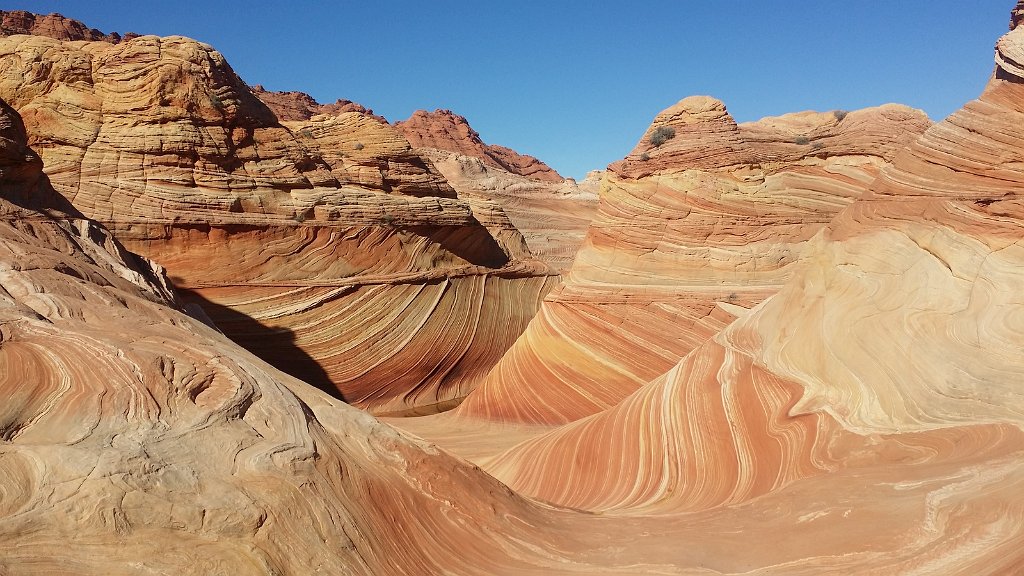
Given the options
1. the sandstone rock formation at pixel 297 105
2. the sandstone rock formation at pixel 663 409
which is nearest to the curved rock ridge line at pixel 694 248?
the sandstone rock formation at pixel 663 409

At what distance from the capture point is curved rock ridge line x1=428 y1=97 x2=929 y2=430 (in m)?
9.45

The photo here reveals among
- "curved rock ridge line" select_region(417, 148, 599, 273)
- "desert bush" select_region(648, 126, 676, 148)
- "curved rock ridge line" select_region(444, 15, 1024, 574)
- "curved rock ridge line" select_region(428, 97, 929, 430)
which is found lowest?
"curved rock ridge line" select_region(444, 15, 1024, 574)

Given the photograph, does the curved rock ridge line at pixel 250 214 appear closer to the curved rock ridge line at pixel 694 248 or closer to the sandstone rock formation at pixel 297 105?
the curved rock ridge line at pixel 694 248

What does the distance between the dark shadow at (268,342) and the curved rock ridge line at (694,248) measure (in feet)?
8.37

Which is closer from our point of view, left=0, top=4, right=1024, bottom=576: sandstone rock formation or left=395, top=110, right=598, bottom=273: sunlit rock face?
left=0, top=4, right=1024, bottom=576: sandstone rock formation

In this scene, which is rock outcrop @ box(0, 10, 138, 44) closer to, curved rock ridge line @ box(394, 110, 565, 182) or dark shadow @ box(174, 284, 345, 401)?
curved rock ridge line @ box(394, 110, 565, 182)

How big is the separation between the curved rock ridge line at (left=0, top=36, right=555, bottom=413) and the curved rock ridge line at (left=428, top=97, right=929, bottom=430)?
2960 mm

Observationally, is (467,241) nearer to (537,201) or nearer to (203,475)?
(203,475)

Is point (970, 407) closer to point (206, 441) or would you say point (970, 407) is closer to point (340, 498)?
point (340, 498)

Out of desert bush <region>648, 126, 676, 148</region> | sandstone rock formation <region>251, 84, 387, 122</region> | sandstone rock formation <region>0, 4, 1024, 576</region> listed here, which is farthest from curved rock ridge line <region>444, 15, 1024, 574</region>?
sandstone rock formation <region>251, 84, 387, 122</region>

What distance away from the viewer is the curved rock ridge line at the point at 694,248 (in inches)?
372

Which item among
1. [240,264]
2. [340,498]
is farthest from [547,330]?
[340,498]

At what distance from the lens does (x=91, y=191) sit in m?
11.3

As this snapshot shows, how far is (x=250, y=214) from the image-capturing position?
12195 millimetres
